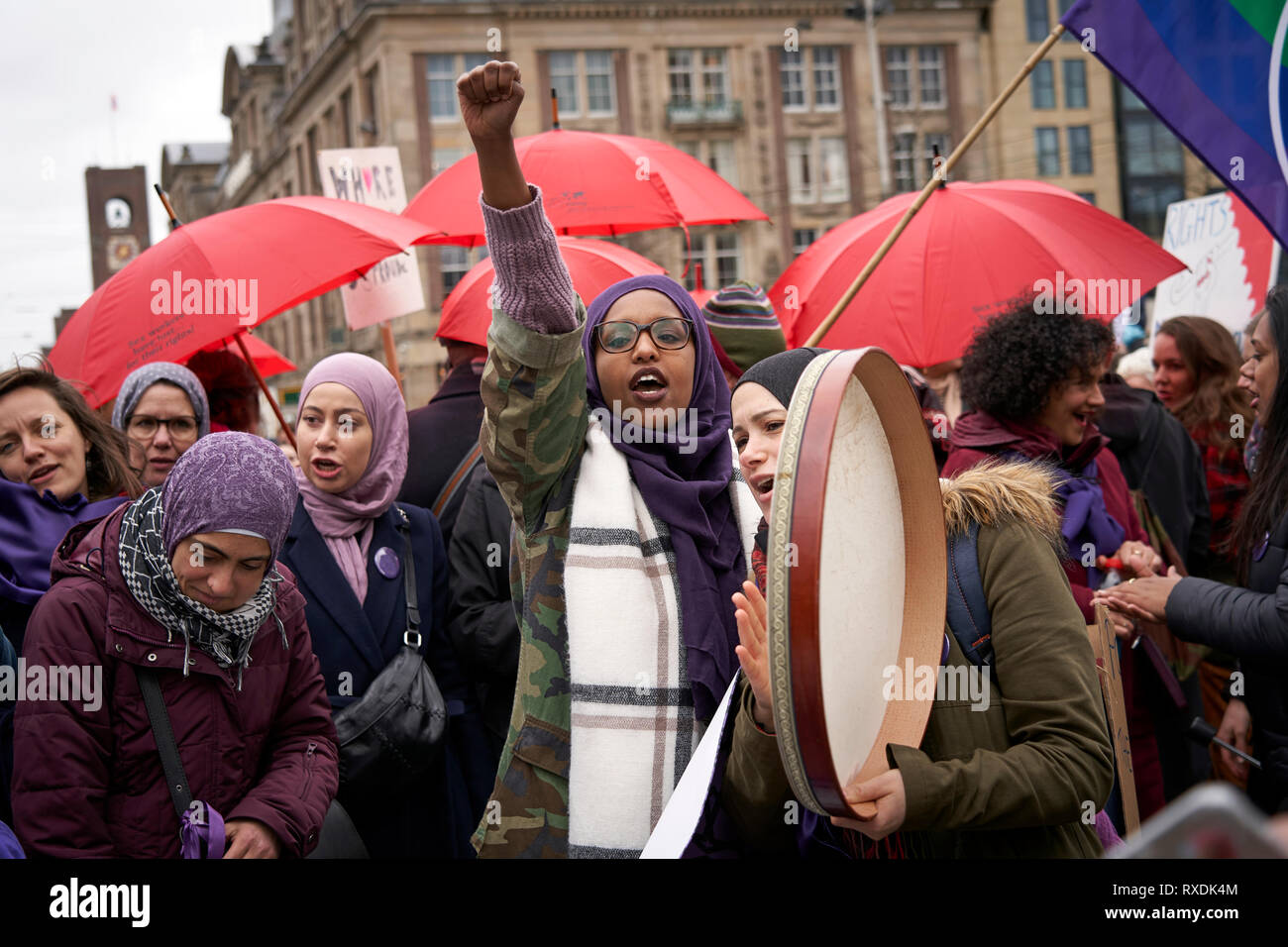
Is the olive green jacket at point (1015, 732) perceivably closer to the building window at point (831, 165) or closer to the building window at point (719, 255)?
the building window at point (719, 255)

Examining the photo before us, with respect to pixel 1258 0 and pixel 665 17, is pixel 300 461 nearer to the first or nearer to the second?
pixel 1258 0

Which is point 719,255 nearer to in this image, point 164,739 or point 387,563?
point 387,563

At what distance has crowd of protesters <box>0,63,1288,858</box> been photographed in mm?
2219

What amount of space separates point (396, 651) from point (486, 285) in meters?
2.06

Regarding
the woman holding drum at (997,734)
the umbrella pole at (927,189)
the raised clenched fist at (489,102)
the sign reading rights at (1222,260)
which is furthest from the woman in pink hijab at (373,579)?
the sign reading rights at (1222,260)

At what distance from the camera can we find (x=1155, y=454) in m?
4.92

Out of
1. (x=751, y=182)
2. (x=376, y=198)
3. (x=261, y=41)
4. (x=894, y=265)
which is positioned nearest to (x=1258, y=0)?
(x=894, y=265)

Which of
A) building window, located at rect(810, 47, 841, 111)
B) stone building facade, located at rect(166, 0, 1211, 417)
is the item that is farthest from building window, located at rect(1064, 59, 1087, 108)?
building window, located at rect(810, 47, 841, 111)

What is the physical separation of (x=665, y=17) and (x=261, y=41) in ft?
105

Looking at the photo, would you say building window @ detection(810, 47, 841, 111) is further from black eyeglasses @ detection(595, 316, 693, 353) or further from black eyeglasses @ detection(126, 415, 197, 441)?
black eyeglasses @ detection(595, 316, 693, 353)

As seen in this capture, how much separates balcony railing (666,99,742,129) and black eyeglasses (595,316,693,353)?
1686 inches

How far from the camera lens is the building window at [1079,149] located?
45.6 m

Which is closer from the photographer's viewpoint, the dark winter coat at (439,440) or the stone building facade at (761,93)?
the dark winter coat at (439,440)

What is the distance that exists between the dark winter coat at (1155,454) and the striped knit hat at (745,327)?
1.55m
